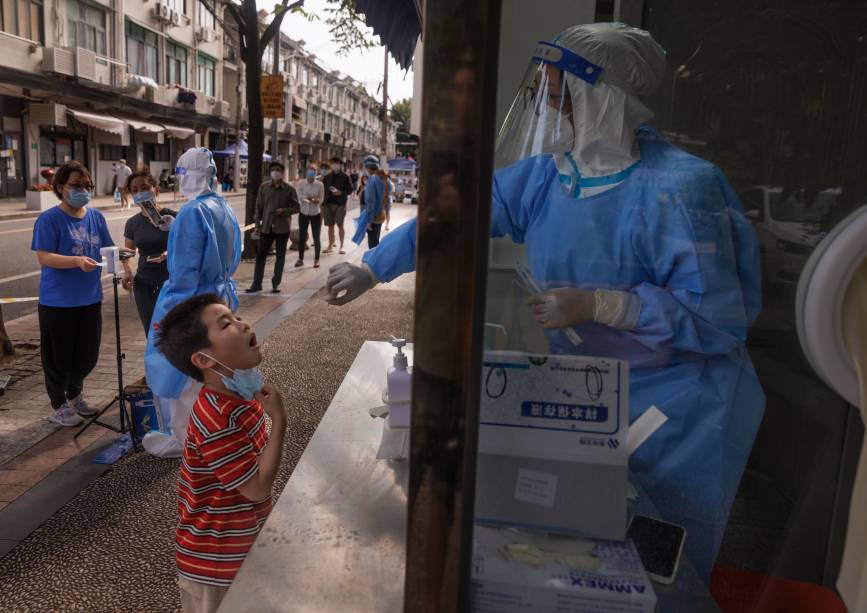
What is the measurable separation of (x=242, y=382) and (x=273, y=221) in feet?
24.5

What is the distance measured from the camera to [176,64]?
33.7m

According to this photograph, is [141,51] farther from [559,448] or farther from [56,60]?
[559,448]

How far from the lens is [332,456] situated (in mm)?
2389

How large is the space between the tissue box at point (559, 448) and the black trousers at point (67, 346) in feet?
13.0

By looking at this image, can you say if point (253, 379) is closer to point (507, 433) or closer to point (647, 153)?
point (507, 433)

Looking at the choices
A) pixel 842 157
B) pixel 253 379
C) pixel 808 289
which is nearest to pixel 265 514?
pixel 253 379

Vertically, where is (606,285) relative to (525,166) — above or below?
below

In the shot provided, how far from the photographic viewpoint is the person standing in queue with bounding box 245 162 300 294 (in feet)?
30.2

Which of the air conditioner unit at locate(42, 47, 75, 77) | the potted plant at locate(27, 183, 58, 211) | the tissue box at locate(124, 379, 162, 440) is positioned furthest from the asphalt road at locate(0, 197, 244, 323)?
the air conditioner unit at locate(42, 47, 75, 77)

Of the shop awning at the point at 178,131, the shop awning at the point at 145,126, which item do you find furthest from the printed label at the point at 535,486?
the shop awning at the point at 178,131

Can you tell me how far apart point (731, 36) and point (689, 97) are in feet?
0.66

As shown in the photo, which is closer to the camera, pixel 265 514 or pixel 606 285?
pixel 606 285

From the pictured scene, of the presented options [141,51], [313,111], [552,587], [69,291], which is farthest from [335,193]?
[313,111]

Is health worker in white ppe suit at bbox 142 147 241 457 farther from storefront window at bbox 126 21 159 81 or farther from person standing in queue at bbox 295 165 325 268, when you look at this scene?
storefront window at bbox 126 21 159 81
